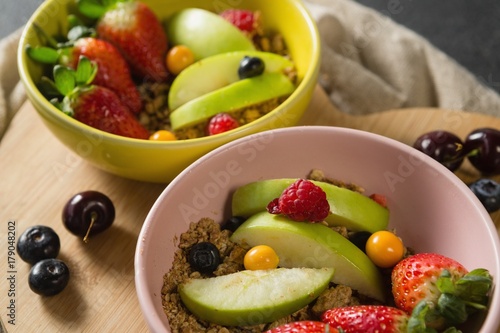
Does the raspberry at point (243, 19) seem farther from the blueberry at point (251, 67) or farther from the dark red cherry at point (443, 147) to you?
the dark red cherry at point (443, 147)

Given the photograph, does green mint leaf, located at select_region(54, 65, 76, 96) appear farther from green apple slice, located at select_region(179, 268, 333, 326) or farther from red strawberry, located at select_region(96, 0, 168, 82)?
green apple slice, located at select_region(179, 268, 333, 326)

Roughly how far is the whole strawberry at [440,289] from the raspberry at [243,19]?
814 mm

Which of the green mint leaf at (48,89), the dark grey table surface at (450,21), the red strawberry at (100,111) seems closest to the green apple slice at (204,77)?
the red strawberry at (100,111)

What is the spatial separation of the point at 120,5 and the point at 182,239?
0.69 metres

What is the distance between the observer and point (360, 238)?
1.28m

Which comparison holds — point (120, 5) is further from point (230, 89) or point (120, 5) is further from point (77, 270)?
point (77, 270)

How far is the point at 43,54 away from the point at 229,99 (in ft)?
1.54

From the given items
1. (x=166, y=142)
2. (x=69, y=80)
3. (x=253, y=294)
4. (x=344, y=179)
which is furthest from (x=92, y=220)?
(x=344, y=179)

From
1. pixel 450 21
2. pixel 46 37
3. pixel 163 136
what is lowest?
pixel 450 21

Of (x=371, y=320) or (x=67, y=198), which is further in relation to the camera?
(x=67, y=198)

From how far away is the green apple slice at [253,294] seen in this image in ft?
3.71

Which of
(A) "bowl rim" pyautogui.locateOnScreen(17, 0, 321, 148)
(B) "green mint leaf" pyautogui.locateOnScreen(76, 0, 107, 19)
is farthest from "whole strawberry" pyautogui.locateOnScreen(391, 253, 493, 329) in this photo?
(B) "green mint leaf" pyautogui.locateOnScreen(76, 0, 107, 19)

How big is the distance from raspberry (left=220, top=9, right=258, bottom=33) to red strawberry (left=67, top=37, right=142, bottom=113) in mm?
313

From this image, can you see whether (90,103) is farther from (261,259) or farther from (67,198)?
(261,259)
